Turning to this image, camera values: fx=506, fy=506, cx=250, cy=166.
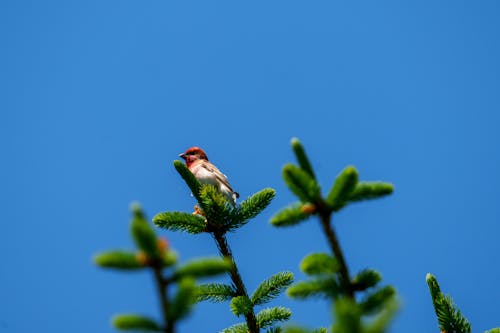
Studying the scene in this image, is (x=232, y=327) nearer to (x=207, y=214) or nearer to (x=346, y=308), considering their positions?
(x=207, y=214)

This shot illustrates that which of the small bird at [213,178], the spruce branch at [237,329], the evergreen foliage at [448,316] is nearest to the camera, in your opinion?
the evergreen foliage at [448,316]

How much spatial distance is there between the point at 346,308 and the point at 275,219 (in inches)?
36.7

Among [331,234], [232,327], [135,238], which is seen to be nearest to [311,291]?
[331,234]

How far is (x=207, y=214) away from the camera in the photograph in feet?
15.6

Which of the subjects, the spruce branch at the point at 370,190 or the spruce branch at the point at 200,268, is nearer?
the spruce branch at the point at 200,268

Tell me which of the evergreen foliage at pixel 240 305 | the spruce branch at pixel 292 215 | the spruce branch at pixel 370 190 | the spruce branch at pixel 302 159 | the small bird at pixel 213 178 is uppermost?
the small bird at pixel 213 178

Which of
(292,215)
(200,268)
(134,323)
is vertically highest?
(292,215)

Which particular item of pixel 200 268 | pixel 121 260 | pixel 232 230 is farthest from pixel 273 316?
pixel 121 260

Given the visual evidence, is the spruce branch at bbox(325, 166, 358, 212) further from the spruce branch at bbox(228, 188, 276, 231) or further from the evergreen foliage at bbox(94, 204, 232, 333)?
the spruce branch at bbox(228, 188, 276, 231)

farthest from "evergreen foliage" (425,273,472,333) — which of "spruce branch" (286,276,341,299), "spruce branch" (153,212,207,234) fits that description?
"spruce branch" (153,212,207,234)

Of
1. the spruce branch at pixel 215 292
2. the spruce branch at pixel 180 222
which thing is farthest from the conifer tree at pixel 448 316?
the spruce branch at pixel 180 222

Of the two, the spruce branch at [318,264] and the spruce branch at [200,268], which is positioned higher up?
the spruce branch at [318,264]

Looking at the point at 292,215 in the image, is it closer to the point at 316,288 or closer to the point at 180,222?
the point at 316,288

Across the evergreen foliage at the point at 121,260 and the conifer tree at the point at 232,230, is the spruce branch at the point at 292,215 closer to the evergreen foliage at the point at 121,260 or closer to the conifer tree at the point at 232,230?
the evergreen foliage at the point at 121,260
